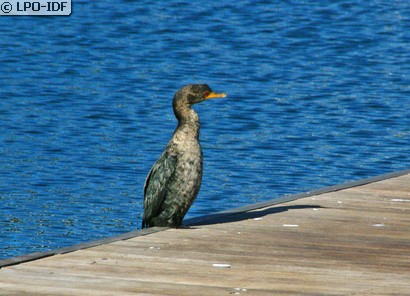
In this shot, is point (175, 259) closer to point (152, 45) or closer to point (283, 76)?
point (283, 76)

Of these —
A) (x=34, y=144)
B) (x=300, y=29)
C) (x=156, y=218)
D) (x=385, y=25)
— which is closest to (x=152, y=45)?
(x=300, y=29)

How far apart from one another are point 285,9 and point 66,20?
5.82 meters

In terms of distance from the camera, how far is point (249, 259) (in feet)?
32.8

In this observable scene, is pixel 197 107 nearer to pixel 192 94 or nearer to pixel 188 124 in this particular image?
pixel 192 94

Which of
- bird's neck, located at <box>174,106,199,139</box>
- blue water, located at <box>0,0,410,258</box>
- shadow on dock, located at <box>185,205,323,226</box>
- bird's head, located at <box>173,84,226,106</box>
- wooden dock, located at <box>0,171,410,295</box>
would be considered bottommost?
blue water, located at <box>0,0,410,258</box>

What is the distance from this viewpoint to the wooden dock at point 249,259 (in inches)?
357

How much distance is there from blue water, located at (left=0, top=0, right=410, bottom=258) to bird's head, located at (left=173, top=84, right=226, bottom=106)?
11.0 ft

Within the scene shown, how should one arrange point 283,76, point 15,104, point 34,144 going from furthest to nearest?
point 283,76
point 15,104
point 34,144

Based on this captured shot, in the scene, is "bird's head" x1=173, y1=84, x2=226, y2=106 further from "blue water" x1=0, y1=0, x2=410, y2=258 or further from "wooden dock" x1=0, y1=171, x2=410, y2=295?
"blue water" x1=0, y1=0, x2=410, y2=258

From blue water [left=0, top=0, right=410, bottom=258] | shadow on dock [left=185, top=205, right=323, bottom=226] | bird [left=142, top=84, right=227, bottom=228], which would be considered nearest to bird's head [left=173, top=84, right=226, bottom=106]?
bird [left=142, top=84, right=227, bottom=228]

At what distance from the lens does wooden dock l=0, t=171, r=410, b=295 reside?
9.06m

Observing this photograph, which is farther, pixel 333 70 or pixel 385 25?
pixel 385 25

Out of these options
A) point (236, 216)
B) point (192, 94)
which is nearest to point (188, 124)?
point (192, 94)

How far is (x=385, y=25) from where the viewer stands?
33.6 meters
